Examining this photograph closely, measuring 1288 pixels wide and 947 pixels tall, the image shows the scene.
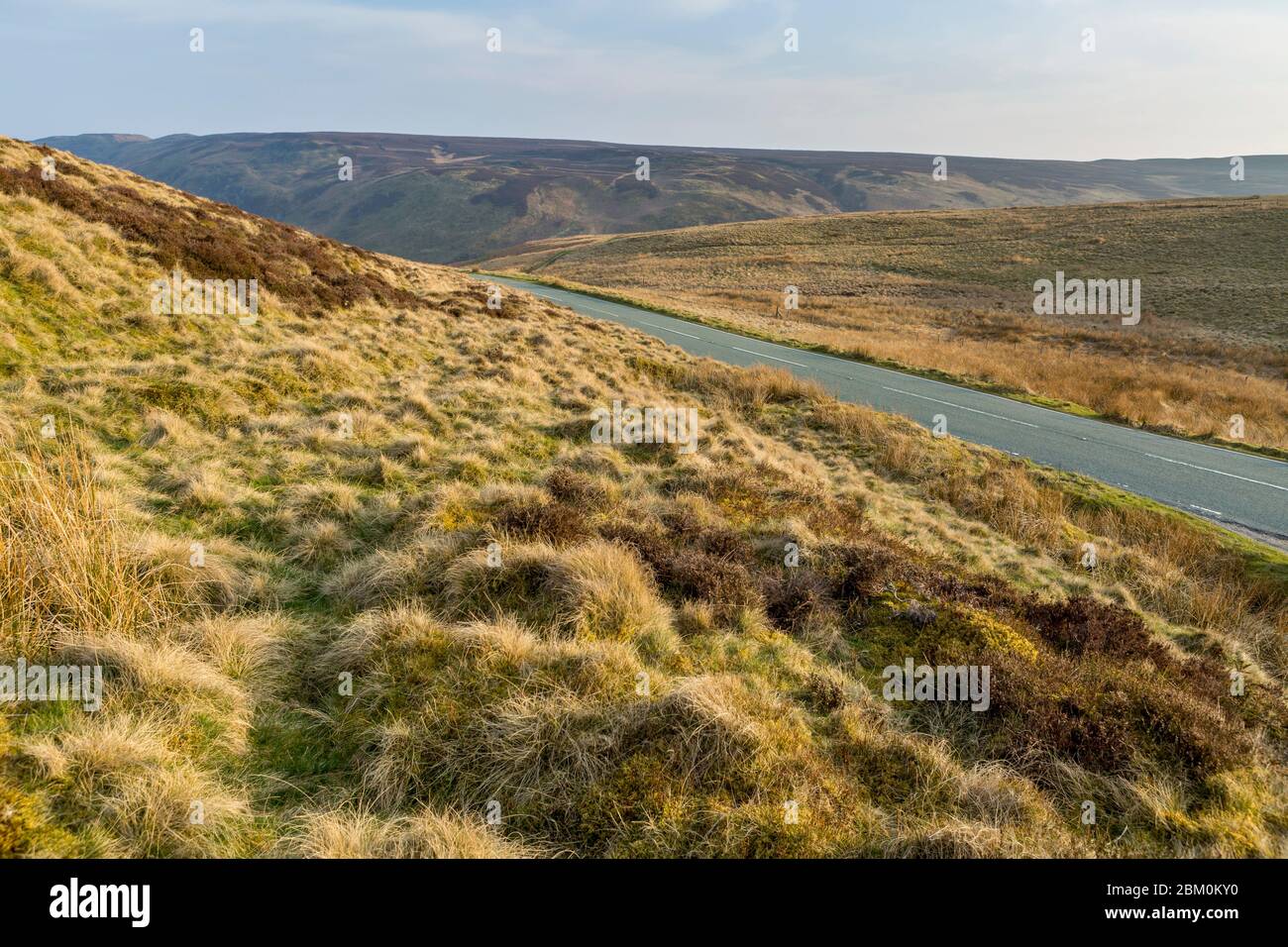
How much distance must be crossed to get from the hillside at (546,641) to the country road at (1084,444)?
5.76ft

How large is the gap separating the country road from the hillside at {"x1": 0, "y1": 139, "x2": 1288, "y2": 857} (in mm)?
1755

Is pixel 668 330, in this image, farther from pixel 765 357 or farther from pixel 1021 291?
pixel 1021 291

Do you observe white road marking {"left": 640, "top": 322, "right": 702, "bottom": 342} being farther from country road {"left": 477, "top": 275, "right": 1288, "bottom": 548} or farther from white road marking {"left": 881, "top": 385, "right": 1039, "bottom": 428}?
white road marking {"left": 881, "top": 385, "right": 1039, "bottom": 428}

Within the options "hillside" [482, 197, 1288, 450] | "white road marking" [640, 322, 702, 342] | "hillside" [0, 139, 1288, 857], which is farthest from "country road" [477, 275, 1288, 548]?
"white road marking" [640, 322, 702, 342]

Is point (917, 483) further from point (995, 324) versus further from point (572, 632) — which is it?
point (995, 324)

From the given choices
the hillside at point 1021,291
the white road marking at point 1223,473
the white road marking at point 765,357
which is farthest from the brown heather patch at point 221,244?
the white road marking at point 1223,473

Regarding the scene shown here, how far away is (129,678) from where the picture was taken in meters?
3.57

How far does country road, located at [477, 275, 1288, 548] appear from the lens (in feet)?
37.1

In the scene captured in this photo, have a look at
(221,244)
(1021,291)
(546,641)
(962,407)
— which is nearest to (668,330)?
(962,407)

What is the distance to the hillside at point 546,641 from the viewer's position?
3129mm

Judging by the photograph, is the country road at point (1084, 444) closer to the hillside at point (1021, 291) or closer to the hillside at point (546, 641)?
the hillside at point (546, 641)

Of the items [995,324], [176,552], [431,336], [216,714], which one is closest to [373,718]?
[216,714]

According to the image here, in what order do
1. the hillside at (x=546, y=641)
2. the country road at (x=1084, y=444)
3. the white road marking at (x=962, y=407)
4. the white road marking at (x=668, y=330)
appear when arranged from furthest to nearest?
the white road marking at (x=668, y=330)
the white road marking at (x=962, y=407)
the country road at (x=1084, y=444)
the hillside at (x=546, y=641)

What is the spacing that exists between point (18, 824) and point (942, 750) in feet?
15.5
